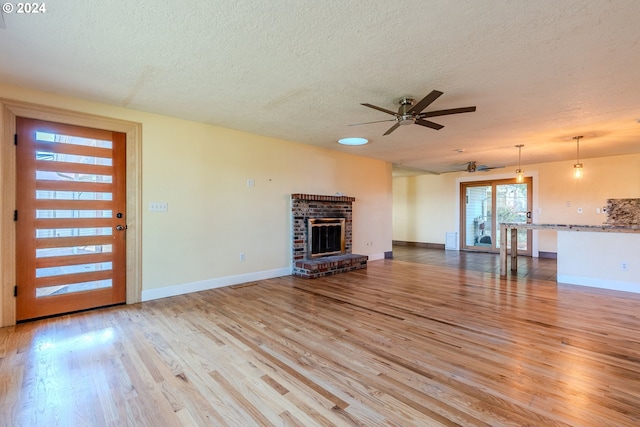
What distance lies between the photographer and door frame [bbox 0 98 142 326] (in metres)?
2.96

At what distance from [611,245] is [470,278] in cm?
193

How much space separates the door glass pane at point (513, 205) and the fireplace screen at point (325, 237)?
15.3ft

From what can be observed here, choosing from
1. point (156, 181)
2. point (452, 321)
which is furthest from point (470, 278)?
point (156, 181)

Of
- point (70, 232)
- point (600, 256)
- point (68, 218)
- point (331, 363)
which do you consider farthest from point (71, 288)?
point (600, 256)

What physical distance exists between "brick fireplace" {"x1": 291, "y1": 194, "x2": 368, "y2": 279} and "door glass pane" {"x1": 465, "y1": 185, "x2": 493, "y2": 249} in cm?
435

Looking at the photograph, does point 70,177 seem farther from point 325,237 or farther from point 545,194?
point 545,194

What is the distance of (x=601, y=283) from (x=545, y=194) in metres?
3.54

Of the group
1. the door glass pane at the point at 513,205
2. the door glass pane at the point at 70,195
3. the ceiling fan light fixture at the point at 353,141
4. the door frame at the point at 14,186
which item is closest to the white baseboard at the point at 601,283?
the door glass pane at the point at 513,205

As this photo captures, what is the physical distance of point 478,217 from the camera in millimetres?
8406

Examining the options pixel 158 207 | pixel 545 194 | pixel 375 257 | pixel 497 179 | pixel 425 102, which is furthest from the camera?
pixel 497 179

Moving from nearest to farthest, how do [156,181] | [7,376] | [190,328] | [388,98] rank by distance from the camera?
1. [7,376]
2. [190,328]
3. [388,98]
4. [156,181]

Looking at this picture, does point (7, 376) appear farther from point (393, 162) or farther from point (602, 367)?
point (393, 162)

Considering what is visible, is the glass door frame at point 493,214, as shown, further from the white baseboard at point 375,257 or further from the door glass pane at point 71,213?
the door glass pane at point 71,213

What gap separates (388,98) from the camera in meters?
3.30
